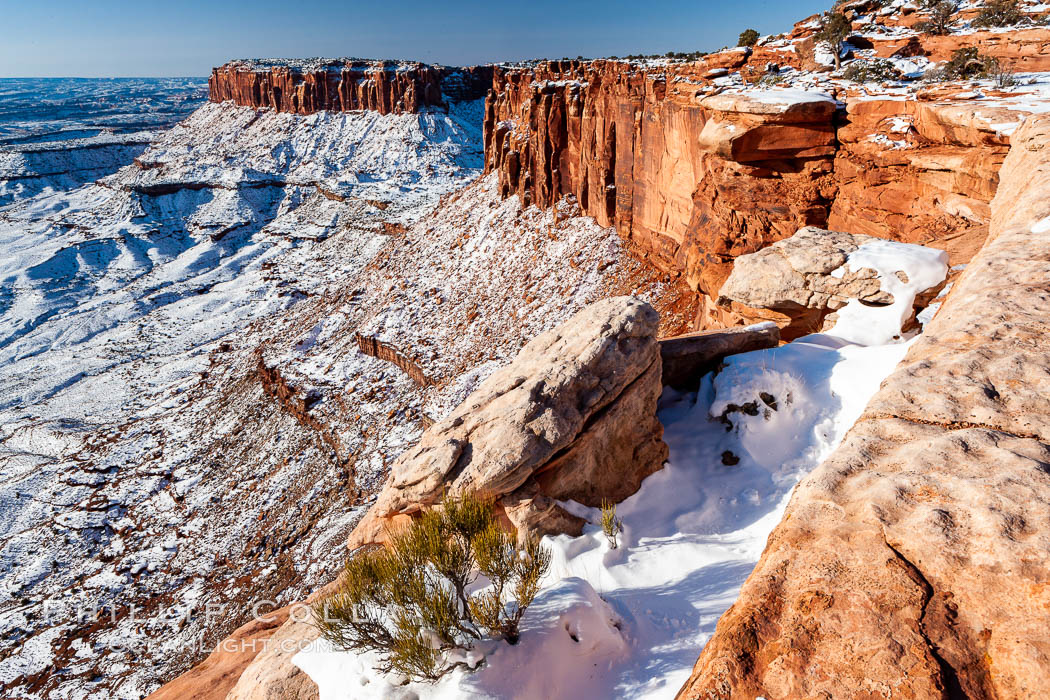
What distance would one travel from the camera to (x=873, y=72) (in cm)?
1404

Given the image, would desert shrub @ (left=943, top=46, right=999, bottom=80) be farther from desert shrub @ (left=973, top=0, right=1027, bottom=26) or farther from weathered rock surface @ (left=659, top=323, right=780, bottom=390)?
weathered rock surface @ (left=659, top=323, right=780, bottom=390)

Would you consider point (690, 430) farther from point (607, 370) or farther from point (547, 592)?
point (547, 592)

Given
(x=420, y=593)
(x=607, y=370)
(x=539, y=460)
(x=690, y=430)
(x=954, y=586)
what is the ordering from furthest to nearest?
1. (x=690, y=430)
2. (x=607, y=370)
3. (x=539, y=460)
4. (x=420, y=593)
5. (x=954, y=586)

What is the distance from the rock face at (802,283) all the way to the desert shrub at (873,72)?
6.00m

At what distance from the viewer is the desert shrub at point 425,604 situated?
182 inches

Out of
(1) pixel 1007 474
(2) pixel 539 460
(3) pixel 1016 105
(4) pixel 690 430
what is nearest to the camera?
(1) pixel 1007 474

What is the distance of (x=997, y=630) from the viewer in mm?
2248

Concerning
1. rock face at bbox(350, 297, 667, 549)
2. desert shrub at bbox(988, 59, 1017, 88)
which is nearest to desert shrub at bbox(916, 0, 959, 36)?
desert shrub at bbox(988, 59, 1017, 88)

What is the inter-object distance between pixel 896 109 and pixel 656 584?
42.5 feet

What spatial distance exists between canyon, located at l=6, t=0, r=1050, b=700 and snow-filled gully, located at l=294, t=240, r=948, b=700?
0.14 ft

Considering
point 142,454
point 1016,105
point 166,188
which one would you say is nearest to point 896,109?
point 1016,105

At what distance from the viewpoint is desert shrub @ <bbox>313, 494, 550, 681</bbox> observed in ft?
15.1

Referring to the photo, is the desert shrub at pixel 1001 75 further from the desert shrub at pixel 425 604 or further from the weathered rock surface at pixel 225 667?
the weathered rock surface at pixel 225 667

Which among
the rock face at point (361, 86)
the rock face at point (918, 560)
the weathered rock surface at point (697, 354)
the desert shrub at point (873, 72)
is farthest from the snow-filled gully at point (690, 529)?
the rock face at point (361, 86)
